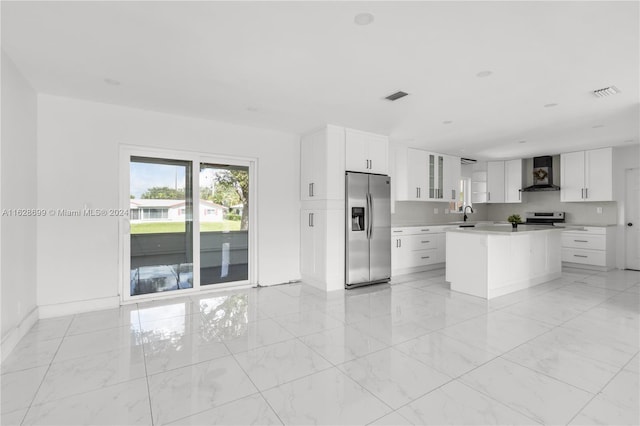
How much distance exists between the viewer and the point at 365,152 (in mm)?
5082

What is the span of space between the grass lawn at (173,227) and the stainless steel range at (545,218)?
6921mm

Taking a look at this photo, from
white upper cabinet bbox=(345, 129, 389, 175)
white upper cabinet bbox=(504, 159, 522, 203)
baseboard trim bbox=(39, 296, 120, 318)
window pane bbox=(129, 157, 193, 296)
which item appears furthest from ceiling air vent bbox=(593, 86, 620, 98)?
baseboard trim bbox=(39, 296, 120, 318)

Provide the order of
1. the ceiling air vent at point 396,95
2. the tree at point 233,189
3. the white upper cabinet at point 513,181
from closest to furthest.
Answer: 1. the ceiling air vent at point 396,95
2. the tree at point 233,189
3. the white upper cabinet at point 513,181

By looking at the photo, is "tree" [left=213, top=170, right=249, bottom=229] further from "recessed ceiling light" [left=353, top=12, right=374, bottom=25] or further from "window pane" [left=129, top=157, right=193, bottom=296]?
"recessed ceiling light" [left=353, top=12, right=374, bottom=25]

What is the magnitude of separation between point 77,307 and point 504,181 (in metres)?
8.66

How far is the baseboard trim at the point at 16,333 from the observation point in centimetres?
255

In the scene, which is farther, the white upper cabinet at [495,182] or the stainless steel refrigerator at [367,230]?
the white upper cabinet at [495,182]

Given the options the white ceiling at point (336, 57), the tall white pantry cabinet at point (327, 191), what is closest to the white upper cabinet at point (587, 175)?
the white ceiling at point (336, 57)

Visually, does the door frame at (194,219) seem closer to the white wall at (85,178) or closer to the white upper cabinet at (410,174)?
the white wall at (85,178)

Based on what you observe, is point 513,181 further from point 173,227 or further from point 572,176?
point 173,227

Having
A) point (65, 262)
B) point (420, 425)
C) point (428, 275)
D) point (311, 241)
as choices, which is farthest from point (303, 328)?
point (428, 275)

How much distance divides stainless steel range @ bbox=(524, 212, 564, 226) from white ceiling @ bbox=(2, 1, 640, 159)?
3.35m

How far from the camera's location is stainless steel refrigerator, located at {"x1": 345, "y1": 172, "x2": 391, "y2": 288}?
4.85 metres

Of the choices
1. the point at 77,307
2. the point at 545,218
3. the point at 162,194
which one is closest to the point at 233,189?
the point at 162,194
